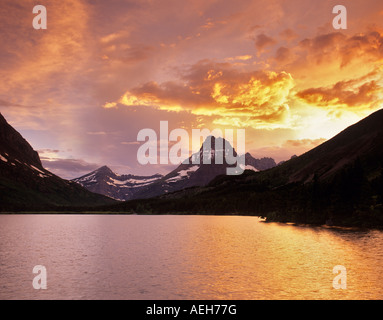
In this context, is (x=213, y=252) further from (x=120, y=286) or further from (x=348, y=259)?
(x=120, y=286)

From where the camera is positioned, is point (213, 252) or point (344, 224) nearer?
point (213, 252)

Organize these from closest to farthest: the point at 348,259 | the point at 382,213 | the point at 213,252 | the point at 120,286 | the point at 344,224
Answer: the point at 120,286, the point at 348,259, the point at 213,252, the point at 382,213, the point at 344,224

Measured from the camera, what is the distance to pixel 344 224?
128 meters
